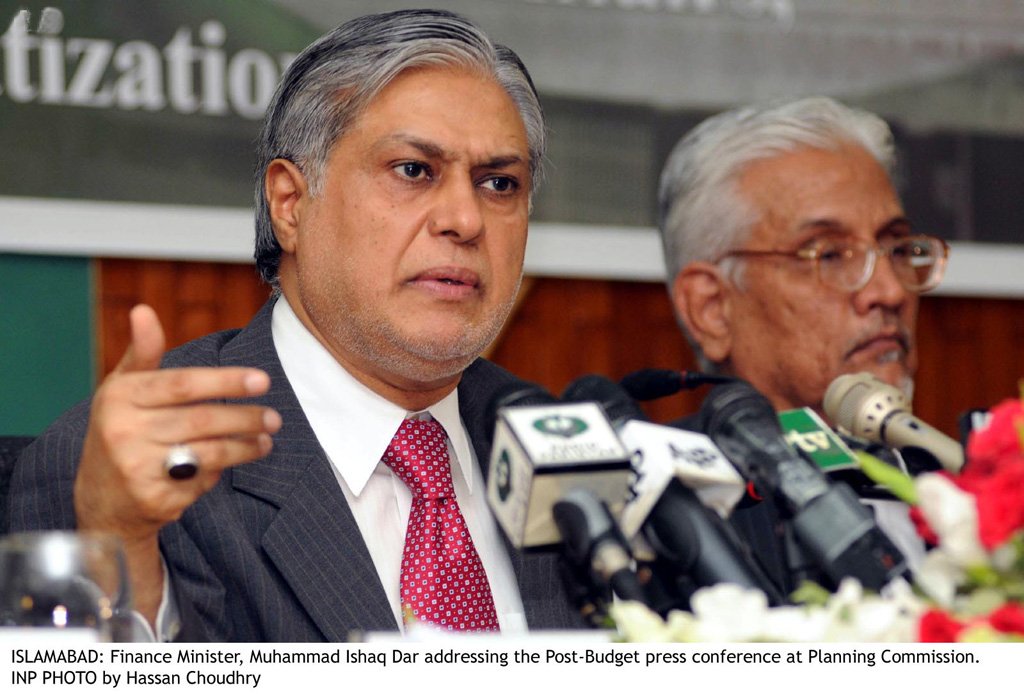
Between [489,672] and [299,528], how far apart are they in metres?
0.51

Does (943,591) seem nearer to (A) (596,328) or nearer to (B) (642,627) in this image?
(B) (642,627)

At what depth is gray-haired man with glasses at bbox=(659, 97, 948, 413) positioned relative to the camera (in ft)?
8.69

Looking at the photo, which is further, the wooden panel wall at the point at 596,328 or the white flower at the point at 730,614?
the wooden panel wall at the point at 596,328

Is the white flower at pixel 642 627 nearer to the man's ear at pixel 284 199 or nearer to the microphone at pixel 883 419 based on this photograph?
the microphone at pixel 883 419

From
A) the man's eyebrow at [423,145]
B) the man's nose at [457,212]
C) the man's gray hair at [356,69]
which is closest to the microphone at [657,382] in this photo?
the man's nose at [457,212]

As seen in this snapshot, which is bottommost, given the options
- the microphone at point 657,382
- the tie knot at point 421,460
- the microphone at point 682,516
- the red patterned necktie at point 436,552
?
the red patterned necktie at point 436,552

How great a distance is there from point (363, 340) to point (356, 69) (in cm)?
38

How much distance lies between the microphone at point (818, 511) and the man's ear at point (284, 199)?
0.85 meters

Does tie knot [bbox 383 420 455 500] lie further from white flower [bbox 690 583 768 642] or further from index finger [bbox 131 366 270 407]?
white flower [bbox 690 583 768 642]

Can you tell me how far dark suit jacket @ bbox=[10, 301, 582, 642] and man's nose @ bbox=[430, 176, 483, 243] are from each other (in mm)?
330

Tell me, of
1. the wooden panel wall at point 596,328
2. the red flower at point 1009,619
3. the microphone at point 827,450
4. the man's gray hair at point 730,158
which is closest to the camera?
the red flower at point 1009,619

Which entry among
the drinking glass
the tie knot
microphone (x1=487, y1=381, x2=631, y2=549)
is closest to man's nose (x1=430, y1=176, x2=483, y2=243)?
the tie knot

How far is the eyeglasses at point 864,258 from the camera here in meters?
2.66

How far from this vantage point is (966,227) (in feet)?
10.4
